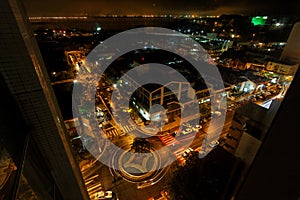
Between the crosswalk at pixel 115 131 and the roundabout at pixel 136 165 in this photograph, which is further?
the crosswalk at pixel 115 131

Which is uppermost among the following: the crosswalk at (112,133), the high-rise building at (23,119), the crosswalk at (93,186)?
the high-rise building at (23,119)

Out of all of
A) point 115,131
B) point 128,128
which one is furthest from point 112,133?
point 128,128

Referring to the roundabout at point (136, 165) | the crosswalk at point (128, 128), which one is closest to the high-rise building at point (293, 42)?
the roundabout at point (136, 165)

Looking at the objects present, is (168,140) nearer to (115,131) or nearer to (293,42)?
(115,131)

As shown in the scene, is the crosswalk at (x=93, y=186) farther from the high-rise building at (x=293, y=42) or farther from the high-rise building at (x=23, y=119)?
the high-rise building at (x=293, y=42)

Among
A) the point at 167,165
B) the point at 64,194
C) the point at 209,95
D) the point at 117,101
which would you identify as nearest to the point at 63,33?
the point at 117,101
